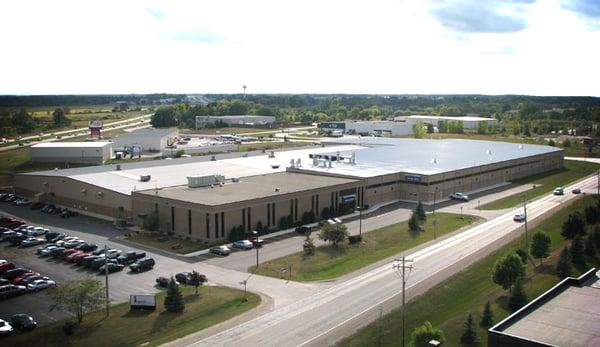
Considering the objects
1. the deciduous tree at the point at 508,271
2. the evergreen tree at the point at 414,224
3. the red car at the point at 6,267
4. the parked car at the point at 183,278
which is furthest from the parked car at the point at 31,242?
the deciduous tree at the point at 508,271

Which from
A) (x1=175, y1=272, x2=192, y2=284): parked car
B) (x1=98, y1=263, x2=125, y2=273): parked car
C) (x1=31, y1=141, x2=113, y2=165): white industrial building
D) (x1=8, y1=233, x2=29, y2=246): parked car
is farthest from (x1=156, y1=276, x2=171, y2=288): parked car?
(x1=31, y1=141, x2=113, y2=165): white industrial building

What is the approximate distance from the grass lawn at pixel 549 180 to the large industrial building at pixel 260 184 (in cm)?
291

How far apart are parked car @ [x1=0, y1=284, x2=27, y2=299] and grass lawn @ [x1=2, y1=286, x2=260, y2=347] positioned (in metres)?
6.81

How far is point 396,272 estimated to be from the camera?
138 ft

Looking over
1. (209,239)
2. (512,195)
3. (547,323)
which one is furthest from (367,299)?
(512,195)

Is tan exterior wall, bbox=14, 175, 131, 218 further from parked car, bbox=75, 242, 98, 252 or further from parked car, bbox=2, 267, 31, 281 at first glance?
parked car, bbox=2, 267, 31, 281

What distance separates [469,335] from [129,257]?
26.9 meters

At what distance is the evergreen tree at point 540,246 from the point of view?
43.6 metres

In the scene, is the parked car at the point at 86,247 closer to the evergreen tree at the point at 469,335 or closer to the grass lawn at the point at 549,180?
the evergreen tree at the point at 469,335

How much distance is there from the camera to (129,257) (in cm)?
4525

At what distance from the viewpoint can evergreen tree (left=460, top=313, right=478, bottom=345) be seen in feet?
97.8

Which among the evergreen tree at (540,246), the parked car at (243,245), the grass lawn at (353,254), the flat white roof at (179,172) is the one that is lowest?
the grass lawn at (353,254)

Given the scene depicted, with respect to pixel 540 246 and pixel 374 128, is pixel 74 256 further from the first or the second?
pixel 374 128

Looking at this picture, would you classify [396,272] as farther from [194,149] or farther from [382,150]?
[194,149]
